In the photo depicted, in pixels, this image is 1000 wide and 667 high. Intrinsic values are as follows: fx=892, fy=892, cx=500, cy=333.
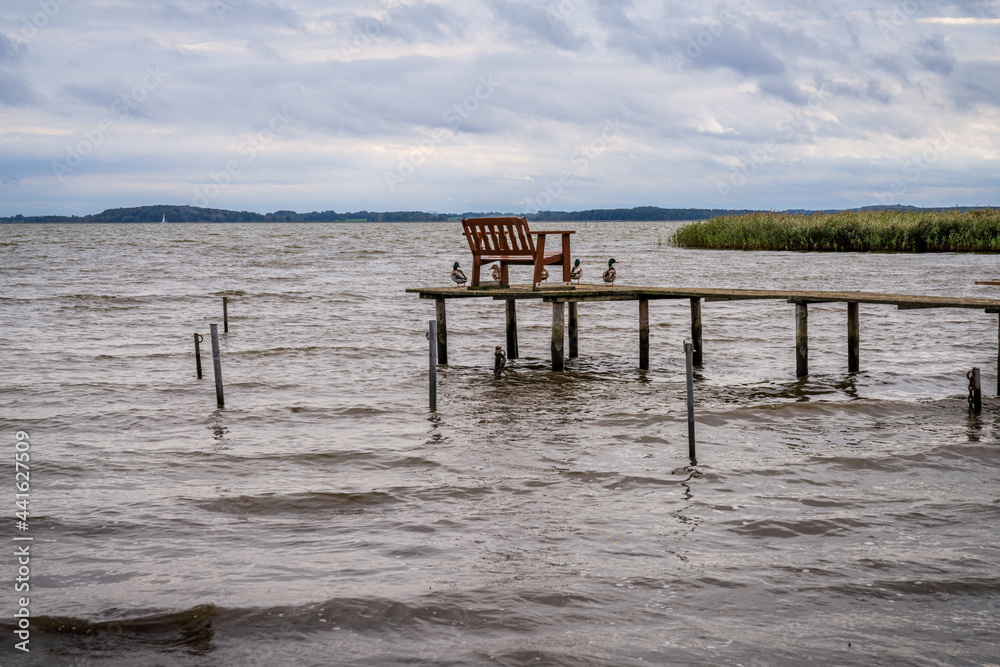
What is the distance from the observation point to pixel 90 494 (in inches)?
394

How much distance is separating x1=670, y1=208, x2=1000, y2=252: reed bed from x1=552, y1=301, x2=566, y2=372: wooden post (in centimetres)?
3641

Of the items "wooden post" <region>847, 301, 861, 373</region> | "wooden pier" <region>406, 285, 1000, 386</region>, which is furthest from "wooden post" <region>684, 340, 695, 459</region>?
"wooden post" <region>847, 301, 861, 373</region>

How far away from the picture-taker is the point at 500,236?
52.5 feet

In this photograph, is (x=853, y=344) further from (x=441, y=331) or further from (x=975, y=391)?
(x=441, y=331)

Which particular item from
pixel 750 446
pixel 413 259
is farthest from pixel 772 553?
pixel 413 259

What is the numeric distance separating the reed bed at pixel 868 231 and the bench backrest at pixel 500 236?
37.8 metres

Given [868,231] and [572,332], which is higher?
[868,231]

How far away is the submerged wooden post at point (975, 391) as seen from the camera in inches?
501

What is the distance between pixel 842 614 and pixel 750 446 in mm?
4981

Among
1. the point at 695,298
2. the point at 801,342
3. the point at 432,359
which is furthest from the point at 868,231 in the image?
the point at 432,359

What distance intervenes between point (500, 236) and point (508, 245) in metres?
0.22

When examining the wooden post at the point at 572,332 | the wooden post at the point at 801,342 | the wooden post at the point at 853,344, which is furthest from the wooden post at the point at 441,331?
the wooden post at the point at 853,344

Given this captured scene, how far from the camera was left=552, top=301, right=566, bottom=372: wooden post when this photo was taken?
55.1 feet

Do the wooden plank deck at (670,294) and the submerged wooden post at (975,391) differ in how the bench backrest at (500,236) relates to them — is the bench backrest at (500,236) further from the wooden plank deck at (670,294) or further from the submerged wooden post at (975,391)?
the submerged wooden post at (975,391)
